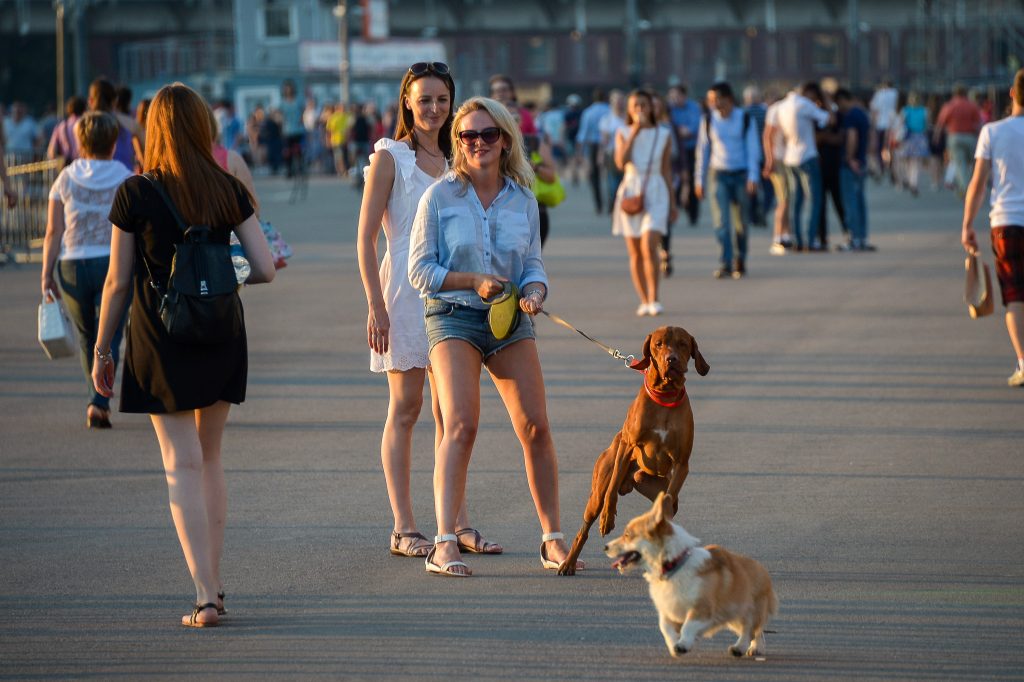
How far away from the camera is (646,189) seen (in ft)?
47.9

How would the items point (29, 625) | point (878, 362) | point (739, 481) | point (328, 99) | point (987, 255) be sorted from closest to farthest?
point (29, 625), point (739, 481), point (878, 362), point (987, 255), point (328, 99)

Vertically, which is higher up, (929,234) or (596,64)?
(596,64)

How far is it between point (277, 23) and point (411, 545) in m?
65.0

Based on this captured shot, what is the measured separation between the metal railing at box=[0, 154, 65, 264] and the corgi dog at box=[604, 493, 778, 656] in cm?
1622

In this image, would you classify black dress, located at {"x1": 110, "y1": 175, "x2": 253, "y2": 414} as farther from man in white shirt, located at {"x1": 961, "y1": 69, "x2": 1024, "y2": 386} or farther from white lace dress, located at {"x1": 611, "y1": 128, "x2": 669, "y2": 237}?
white lace dress, located at {"x1": 611, "y1": 128, "x2": 669, "y2": 237}

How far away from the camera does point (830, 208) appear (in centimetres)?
2981

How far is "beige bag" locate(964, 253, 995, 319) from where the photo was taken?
436 inches

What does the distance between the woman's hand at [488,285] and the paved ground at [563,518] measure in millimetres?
1122

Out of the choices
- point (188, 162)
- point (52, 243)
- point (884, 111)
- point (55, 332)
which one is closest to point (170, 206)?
point (188, 162)

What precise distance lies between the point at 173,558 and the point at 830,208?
24269 mm

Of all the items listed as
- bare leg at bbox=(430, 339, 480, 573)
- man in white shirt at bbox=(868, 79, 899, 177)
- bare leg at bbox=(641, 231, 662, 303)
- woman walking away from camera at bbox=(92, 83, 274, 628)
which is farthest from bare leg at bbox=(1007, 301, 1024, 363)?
man in white shirt at bbox=(868, 79, 899, 177)

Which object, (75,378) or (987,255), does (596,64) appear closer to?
(987,255)

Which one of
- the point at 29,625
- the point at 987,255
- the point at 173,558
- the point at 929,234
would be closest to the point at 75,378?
the point at 173,558

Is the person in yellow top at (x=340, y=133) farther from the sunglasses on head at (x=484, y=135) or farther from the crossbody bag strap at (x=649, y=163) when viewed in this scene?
the sunglasses on head at (x=484, y=135)
